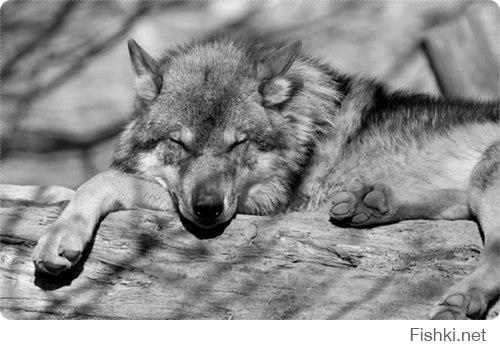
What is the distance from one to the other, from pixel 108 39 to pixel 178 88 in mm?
3176

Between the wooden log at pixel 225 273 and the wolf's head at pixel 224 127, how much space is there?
0.30 metres

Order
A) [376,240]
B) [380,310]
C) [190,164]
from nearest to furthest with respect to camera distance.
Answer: [380,310]
[376,240]
[190,164]

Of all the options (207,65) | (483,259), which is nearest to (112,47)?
(207,65)

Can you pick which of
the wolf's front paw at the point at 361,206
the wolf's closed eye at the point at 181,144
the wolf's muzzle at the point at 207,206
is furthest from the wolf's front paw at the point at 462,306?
the wolf's closed eye at the point at 181,144

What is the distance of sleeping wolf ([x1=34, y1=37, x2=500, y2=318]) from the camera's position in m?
4.52

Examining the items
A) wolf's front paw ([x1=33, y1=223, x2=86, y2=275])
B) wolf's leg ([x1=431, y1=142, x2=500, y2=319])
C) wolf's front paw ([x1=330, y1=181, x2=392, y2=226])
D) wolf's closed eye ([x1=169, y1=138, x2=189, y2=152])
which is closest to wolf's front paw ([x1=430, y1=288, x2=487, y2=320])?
wolf's leg ([x1=431, y1=142, x2=500, y2=319])

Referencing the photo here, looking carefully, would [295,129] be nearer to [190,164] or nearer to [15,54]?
[190,164]

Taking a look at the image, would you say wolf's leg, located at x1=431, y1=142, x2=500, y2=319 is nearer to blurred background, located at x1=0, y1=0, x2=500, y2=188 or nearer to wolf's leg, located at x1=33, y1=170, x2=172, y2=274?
wolf's leg, located at x1=33, y1=170, x2=172, y2=274

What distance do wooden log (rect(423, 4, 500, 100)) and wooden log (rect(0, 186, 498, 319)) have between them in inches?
150

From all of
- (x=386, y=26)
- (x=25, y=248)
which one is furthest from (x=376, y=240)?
(x=386, y=26)

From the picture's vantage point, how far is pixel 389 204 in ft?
14.9

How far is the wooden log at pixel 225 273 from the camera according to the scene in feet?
13.7

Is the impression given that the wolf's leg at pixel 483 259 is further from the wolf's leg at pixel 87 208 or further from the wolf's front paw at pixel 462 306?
the wolf's leg at pixel 87 208

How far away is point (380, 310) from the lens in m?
4.10
